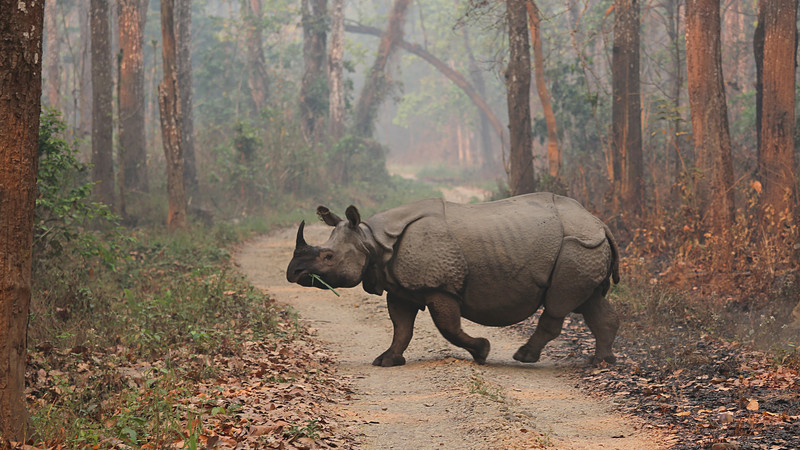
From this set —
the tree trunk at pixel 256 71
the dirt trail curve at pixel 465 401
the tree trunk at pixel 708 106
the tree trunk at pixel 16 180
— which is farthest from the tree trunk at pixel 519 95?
the tree trunk at pixel 256 71

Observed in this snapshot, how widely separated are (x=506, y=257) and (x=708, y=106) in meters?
6.60

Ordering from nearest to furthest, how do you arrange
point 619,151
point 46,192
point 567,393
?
1. point 567,393
2. point 46,192
3. point 619,151

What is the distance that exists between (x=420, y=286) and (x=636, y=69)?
10.5 m

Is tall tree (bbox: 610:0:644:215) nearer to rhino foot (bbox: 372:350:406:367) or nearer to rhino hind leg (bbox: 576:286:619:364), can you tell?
rhino hind leg (bbox: 576:286:619:364)

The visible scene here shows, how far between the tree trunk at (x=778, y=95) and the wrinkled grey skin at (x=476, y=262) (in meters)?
5.81

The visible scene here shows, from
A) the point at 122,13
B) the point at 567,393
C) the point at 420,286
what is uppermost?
the point at 122,13

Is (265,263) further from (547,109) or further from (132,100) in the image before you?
(547,109)

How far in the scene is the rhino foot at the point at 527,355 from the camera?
8438 millimetres

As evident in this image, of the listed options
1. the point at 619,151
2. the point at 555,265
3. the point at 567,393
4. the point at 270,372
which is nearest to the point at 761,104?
the point at 619,151

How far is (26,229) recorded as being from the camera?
15.4ft

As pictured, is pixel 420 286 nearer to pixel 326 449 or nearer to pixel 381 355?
pixel 381 355

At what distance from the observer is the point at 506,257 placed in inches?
314

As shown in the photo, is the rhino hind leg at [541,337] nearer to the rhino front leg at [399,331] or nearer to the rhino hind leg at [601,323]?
the rhino hind leg at [601,323]

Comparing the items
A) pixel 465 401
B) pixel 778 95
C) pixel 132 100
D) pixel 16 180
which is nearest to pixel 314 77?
pixel 132 100
